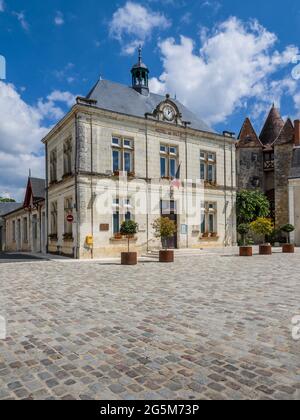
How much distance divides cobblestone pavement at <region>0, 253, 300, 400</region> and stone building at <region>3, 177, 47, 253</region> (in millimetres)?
16401

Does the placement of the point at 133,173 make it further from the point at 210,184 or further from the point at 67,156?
the point at 210,184

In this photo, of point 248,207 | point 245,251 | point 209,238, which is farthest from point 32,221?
point 248,207

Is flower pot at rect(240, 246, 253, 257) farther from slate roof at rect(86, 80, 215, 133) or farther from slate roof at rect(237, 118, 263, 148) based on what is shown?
slate roof at rect(237, 118, 263, 148)

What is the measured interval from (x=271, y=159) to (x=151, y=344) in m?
34.1

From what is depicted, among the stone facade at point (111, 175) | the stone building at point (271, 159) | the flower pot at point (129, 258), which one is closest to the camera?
the flower pot at point (129, 258)

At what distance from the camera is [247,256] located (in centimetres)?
1705

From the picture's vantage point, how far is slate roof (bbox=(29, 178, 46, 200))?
2420 centimetres

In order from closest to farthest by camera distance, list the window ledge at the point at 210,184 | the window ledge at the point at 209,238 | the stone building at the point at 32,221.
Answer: the window ledge at the point at 209,238
the window ledge at the point at 210,184
the stone building at the point at 32,221

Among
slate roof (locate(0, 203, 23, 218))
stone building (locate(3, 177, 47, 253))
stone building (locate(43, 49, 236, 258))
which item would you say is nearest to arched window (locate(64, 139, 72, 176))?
stone building (locate(43, 49, 236, 258))

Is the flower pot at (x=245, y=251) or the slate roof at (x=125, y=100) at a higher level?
the slate roof at (x=125, y=100)

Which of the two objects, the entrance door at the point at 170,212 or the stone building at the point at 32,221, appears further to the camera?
the stone building at the point at 32,221

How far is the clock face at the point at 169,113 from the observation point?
20.5 meters

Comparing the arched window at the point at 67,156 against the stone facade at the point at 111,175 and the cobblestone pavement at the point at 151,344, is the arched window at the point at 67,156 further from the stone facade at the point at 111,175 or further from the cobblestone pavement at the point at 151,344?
the cobblestone pavement at the point at 151,344

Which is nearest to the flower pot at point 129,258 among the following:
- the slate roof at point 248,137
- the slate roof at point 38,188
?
the slate roof at point 38,188
